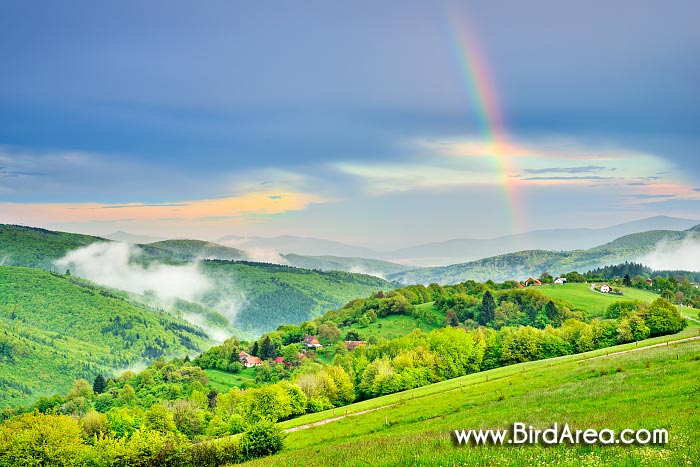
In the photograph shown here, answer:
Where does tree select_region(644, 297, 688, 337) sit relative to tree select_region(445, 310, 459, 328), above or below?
above

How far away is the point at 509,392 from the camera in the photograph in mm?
51500

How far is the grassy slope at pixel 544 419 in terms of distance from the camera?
16.5 m

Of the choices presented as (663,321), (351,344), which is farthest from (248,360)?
(663,321)

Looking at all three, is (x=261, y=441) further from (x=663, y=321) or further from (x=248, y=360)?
(x=248, y=360)

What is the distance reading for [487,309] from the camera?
635 ft

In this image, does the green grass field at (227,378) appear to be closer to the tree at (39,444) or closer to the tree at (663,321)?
the tree at (39,444)

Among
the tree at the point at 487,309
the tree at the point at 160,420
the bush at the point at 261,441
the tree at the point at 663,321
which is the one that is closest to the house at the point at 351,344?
the tree at the point at 487,309

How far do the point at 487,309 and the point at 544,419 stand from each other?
171538 mm

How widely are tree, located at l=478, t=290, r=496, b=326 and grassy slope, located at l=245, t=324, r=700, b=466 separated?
428 feet

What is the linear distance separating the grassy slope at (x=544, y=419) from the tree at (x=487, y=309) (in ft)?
428

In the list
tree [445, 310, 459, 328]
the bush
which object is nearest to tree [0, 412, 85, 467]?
the bush

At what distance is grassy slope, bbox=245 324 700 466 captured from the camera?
16.5m

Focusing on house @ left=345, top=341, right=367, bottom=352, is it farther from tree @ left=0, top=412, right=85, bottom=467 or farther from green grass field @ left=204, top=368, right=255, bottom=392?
tree @ left=0, top=412, right=85, bottom=467

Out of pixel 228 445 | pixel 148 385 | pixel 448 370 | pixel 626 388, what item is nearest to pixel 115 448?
pixel 228 445
